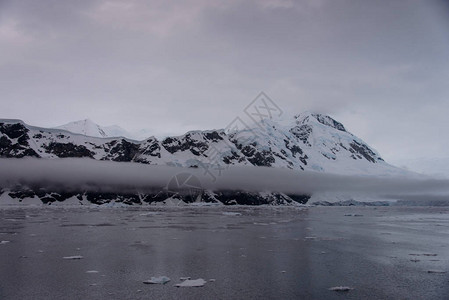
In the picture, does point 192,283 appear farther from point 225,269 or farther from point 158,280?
point 225,269

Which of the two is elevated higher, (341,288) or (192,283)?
(341,288)

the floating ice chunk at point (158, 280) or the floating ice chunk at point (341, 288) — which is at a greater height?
the floating ice chunk at point (341, 288)

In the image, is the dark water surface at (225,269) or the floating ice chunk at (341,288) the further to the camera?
the floating ice chunk at (341,288)

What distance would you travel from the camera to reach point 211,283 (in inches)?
479

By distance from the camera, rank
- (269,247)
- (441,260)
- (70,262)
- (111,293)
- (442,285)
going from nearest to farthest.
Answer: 1. (111,293)
2. (442,285)
3. (70,262)
4. (441,260)
5. (269,247)

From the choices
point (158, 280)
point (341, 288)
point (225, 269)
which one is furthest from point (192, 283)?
point (341, 288)

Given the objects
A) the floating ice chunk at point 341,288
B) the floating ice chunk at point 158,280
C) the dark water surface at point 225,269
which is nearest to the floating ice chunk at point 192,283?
the dark water surface at point 225,269

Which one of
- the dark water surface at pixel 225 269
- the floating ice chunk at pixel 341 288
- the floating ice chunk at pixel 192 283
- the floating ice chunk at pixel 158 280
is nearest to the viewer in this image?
the dark water surface at pixel 225 269

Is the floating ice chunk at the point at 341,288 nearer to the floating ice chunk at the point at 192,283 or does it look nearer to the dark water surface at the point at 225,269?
the dark water surface at the point at 225,269

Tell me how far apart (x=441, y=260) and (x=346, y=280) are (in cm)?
745

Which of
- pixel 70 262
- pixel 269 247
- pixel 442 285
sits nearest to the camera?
pixel 442 285

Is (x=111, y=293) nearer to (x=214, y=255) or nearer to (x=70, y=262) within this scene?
(x=70, y=262)

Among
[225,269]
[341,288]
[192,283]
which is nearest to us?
[341,288]

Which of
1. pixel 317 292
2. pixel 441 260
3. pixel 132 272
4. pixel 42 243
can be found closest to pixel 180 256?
pixel 132 272
